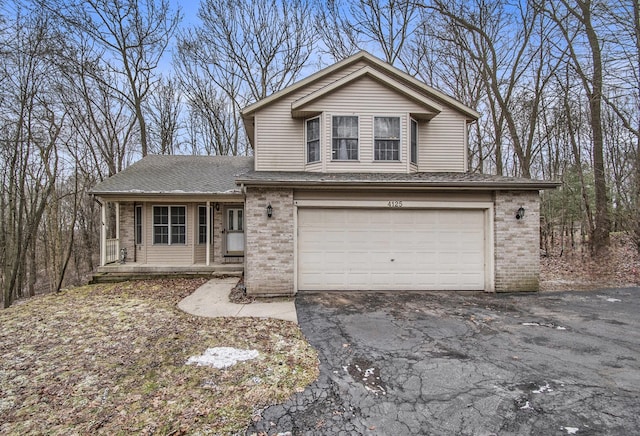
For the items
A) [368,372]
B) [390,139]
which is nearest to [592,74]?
[390,139]

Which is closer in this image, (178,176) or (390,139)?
(390,139)

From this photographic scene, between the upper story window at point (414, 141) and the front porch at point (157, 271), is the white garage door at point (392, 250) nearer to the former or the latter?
the upper story window at point (414, 141)

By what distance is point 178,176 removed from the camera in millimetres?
12039

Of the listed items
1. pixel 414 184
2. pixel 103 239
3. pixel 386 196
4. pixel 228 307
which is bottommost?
pixel 228 307

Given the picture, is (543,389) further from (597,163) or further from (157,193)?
(597,163)

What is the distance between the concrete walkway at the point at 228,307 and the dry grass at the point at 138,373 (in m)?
0.37

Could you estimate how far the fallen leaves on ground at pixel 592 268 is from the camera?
28.7 feet

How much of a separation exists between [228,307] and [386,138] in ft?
21.6

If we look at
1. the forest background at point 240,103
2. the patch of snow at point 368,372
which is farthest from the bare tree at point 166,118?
the patch of snow at point 368,372

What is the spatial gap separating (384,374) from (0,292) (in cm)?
2074

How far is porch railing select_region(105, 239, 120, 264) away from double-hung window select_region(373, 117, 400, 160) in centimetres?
959

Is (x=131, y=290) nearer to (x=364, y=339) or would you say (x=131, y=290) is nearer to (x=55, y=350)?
(x=55, y=350)

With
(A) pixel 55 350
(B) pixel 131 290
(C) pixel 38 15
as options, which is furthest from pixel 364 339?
(C) pixel 38 15

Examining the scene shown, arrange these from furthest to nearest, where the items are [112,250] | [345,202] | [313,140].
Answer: [112,250], [313,140], [345,202]
